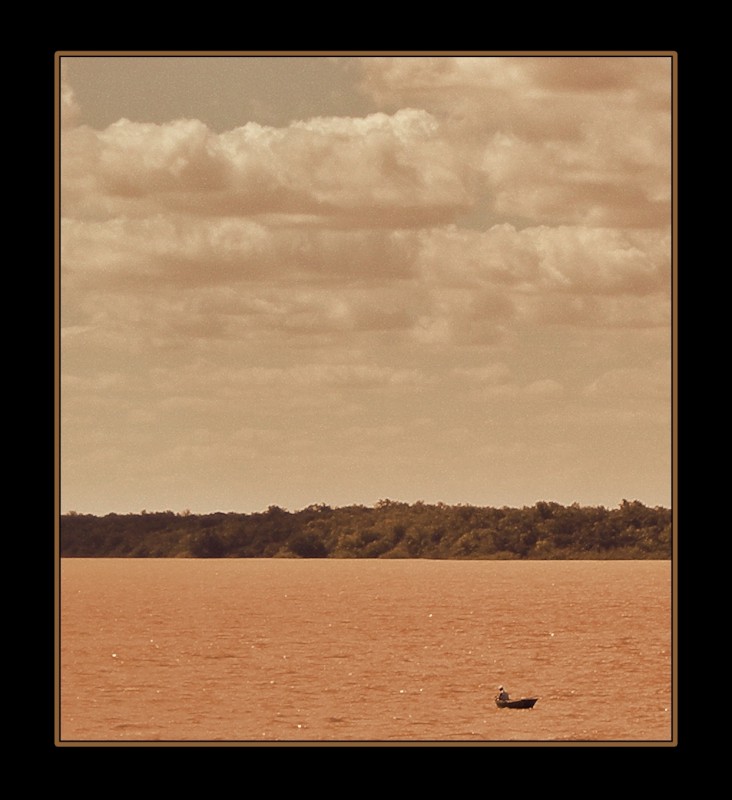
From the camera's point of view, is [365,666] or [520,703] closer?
[520,703]

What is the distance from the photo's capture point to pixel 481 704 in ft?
159

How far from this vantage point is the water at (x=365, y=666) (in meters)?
40.9

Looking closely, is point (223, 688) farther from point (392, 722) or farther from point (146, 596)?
point (146, 596)

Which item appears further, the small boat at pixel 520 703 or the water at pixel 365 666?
the water at pixel 365 666

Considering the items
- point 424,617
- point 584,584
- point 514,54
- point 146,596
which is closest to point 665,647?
point 424,617

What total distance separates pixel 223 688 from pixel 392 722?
15.0 metres

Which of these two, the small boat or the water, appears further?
the water

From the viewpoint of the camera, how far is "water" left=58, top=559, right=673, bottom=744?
4088cm

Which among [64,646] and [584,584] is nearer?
[64,646]

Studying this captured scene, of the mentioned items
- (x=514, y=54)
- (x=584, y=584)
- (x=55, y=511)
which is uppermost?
(x=514, y=54)

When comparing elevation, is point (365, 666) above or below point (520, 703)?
below

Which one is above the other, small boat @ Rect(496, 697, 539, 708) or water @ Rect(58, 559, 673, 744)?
small boat @ Rect(496, 697, 539, 708)

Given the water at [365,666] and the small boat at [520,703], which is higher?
the small boat at [520,703]

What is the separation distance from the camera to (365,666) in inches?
2643
